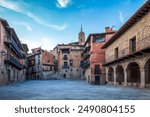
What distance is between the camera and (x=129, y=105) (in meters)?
5.30

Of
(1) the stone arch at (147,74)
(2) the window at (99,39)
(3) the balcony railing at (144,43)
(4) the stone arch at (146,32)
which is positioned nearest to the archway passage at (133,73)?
(1) the stone arch at (147,74)

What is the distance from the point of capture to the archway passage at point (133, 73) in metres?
17.9

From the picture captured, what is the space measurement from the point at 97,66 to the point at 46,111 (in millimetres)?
23903

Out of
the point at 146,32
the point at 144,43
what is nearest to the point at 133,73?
the point at 144,43

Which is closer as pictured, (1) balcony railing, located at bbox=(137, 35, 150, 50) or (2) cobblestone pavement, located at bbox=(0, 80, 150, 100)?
(2) cobblestone pavement, located at bbox=(0, 80, 150, 100)

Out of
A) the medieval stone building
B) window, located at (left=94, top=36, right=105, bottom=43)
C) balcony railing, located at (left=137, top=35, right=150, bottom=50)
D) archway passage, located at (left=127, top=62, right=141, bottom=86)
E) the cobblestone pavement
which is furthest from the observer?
window, located at (left=94, top=36, right=105, bottom=43)

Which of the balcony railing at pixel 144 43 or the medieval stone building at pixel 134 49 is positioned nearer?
the balcony railing at pixel 144 43

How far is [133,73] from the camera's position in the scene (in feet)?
61.6

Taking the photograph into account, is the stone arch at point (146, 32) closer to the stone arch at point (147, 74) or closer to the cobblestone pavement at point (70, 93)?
the stone arch at point (147, 74)

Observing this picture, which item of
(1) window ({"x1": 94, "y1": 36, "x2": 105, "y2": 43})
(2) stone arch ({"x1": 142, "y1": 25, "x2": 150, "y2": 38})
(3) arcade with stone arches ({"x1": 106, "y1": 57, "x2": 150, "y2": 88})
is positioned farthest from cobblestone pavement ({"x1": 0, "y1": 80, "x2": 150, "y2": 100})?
(1) window ({"x1": 94, "y1": 36, "x2": 105, "y2": 43})

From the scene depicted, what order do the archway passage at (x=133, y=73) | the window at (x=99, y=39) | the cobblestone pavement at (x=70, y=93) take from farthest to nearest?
the window at (x=99, y=39)
the archway passage at (x=133, y=73)
the cobblestone pavement at (x=70, y=93)

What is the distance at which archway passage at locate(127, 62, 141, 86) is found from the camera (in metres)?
17.9

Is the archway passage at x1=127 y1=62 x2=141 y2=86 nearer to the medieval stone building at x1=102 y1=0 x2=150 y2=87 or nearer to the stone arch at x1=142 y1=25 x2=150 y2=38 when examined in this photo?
the medieval stone building at x1=102 y1=0 x2=150 y2=87

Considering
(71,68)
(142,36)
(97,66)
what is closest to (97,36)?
(97,66)
